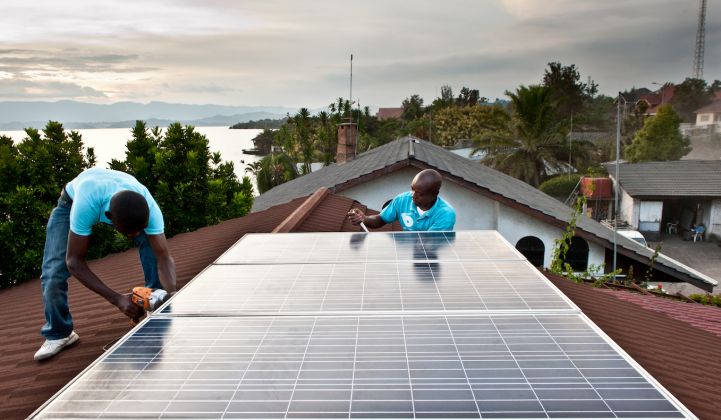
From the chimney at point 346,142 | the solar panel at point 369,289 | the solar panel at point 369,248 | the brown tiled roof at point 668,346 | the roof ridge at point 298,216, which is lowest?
the brown tiled roof at point 668,346

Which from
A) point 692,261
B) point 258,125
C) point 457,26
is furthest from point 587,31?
point 258,125

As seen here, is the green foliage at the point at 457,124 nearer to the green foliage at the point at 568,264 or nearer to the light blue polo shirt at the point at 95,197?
the green foliage at the point at 568,264

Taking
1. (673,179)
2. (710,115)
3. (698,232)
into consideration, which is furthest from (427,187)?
(710,115)

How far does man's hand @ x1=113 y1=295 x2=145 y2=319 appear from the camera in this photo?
3.03 meters

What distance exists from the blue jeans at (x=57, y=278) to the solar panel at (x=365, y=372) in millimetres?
1177

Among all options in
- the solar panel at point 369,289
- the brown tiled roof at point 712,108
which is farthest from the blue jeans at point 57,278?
the brown tiled roof at point 712,108

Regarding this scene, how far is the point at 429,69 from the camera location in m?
90.8

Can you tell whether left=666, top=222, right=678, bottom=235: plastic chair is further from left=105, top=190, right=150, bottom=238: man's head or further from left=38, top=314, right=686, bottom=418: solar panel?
left=105, top=190, right=150, bottom=238: man's head

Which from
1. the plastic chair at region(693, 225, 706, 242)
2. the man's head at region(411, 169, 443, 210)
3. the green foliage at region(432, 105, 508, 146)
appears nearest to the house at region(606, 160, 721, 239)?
the plastic chair at region(693, 225, 706, 242)

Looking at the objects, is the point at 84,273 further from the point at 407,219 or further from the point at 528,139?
the point at 528,139

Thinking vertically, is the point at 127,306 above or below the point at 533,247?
above

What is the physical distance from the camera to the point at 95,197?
3.21 metres

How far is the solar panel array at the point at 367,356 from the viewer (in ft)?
5.85

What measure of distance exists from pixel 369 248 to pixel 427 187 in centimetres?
135
